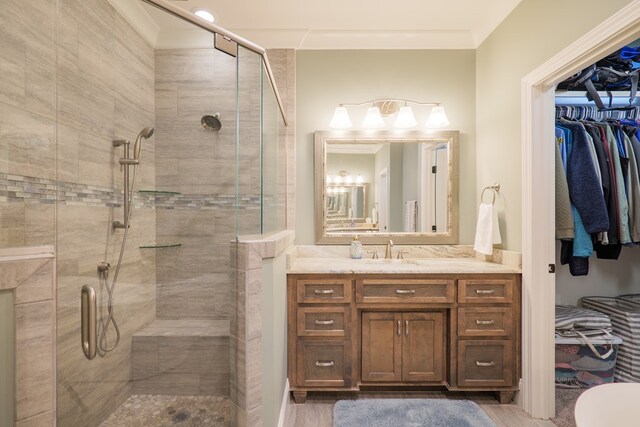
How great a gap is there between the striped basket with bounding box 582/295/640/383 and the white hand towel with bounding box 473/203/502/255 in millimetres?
1009

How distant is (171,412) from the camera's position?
5.04 ft

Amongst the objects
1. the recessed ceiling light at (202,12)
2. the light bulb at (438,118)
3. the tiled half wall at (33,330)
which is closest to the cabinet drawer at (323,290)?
the tiled half wall at (33,330)

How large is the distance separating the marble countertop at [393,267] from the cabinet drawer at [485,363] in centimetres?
46

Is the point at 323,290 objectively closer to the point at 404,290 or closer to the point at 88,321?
the point at 404,290

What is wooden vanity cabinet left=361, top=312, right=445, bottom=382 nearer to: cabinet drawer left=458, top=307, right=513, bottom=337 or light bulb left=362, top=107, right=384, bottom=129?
cabinet drawer left=458, top=307, right=513, bottom=337

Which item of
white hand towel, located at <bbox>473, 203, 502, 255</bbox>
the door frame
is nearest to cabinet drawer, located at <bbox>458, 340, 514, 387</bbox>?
the door frame

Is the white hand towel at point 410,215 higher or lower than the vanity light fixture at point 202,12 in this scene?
lower

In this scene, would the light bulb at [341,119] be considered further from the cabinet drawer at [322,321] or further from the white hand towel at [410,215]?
the cabinet drawer at [322,321]

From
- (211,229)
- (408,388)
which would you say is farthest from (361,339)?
(211,229)

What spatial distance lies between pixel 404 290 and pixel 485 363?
0.69 meters

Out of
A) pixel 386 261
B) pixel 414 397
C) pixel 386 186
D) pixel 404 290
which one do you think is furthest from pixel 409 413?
pixel 386 186

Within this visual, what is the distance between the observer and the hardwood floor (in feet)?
5.93

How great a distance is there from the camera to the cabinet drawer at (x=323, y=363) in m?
1.95

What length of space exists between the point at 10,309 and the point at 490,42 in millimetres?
3094
